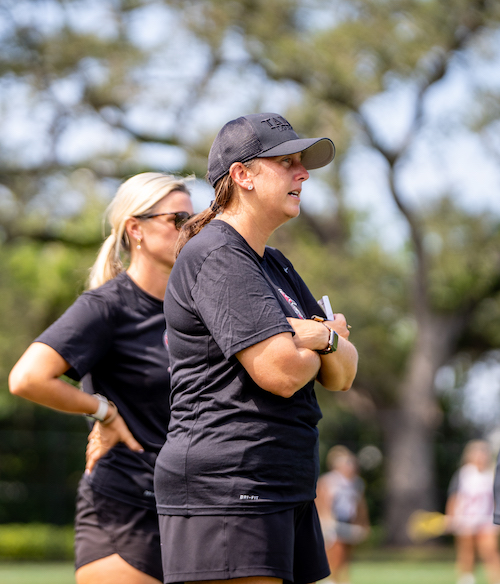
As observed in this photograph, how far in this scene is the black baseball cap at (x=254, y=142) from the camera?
Result: 8.27 feet

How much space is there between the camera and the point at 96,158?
62.3 feet

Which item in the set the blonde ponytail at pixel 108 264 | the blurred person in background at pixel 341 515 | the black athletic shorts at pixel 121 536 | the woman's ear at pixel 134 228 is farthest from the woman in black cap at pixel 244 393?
the blurred person in background at pixel 341 515

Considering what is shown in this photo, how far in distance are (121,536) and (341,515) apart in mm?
11096

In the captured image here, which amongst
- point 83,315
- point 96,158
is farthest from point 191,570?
point 96,158

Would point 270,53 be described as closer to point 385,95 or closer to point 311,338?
point 385,95

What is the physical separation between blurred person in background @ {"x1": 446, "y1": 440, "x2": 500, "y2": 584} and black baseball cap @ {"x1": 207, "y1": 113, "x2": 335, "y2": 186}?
1047 cm

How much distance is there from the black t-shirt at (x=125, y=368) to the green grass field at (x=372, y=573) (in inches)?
404

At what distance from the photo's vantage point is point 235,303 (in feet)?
7.55

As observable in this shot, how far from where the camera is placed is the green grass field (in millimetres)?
13094

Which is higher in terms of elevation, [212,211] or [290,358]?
[212,211]

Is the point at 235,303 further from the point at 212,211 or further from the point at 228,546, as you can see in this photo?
the point at 228,546

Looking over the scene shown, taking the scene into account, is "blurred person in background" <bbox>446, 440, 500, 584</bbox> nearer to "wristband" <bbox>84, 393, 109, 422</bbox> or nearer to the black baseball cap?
"wristband" <bbox>84, 393, 109, 422</bbox>

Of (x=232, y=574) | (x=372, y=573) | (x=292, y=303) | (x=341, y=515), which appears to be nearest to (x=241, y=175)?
(x=292, y=303)

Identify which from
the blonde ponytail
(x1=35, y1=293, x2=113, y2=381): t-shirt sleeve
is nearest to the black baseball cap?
(x1=35, y1=293, x2=113, y2=381): t-shirt sleeve
